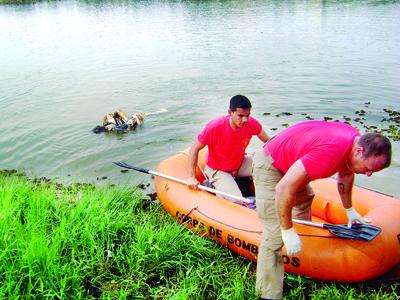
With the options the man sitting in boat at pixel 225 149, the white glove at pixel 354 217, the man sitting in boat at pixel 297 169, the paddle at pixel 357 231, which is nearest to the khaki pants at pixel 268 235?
the man sitting in boat at pixel 297 169

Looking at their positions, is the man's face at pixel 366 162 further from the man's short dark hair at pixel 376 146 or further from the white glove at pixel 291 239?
the white glove at pixel 291 239

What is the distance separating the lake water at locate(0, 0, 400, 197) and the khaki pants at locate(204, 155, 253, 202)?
170 centimetres

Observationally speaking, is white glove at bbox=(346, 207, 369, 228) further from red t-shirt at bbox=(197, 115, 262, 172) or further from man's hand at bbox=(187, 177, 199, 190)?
man's hand at bbox=(187, 177, 199, 190)

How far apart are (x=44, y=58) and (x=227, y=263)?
1380cm

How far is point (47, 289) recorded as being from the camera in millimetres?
2768

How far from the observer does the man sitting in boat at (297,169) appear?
248cm

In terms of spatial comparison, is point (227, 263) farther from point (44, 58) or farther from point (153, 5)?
point (153, 5)

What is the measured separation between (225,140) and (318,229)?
1440 mm

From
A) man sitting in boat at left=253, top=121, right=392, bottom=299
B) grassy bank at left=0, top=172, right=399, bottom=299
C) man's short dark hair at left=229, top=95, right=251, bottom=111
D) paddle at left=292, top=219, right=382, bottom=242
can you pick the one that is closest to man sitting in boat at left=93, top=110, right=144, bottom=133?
grassy bank at left=0, top=172, right=399, bottom=299

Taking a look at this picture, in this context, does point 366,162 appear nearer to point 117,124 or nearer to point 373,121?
point 373,121

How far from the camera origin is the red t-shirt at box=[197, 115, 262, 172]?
429 centimetres

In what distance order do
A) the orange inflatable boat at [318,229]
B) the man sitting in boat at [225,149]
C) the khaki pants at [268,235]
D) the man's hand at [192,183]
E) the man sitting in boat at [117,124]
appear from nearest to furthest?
the khaki pants at [268,235] < the orange inflatable boat at [318,229] < the man sitting in boat at [225,149] < the man's hand at [192,183] < the man sitting in boat at [117,124]

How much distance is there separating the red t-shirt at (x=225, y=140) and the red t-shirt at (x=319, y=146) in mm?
1428

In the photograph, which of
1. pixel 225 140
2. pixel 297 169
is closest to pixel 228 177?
pixel 225 140
